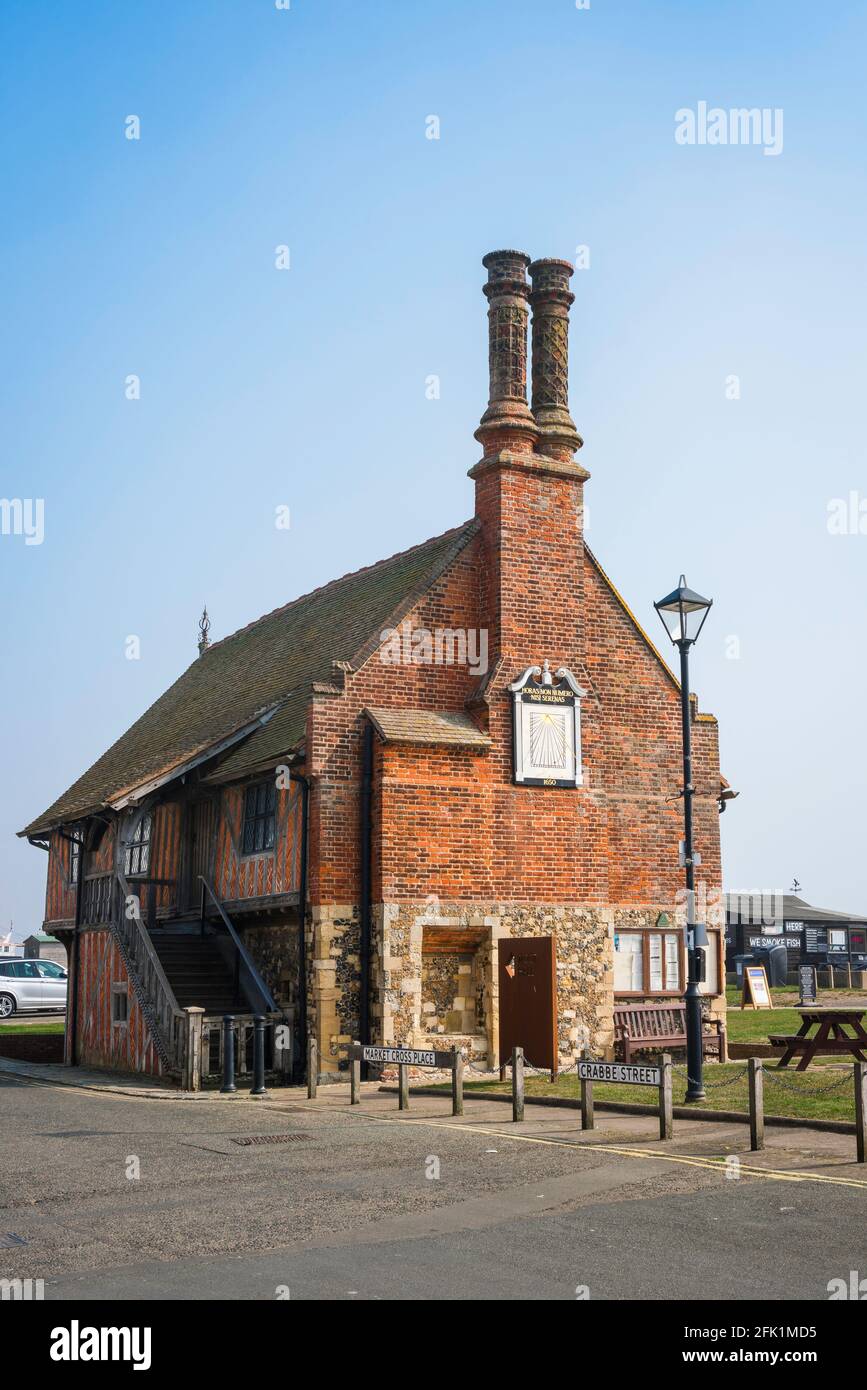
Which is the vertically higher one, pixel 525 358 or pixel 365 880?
pixel 525 358

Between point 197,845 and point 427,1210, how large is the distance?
53.6ft

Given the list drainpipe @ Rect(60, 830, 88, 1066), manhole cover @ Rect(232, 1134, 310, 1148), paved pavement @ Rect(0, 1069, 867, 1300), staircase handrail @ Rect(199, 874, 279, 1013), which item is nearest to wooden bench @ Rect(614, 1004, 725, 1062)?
staircase handrail @ Rect(199, 874, 279, 1013)

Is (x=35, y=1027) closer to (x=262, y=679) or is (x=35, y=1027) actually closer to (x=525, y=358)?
(x=262, y=679)

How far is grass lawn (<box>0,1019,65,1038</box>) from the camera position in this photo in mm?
32031

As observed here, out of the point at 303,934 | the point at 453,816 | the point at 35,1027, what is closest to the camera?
the point at 303,934

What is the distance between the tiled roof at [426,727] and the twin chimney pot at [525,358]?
4.52 meters

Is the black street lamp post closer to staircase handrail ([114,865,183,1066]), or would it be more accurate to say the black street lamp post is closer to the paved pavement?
the paved pavement

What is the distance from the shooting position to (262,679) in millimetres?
27500

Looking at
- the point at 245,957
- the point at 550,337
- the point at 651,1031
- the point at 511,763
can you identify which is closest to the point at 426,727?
the point at 511,763

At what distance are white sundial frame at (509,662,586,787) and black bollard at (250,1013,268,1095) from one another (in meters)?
5.61

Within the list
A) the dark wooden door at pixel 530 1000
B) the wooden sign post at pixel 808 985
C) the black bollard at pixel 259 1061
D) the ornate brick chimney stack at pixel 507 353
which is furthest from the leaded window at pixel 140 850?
the wooden sign post at pixel 808 985

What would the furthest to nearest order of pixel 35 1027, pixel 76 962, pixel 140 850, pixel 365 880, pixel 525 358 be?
1. pixel 35 1027
2. pixel 140 850
3. pixel 76 962
4. pixel 525 358
5. pixel 365 880

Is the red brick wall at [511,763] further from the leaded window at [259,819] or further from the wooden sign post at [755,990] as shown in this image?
the wooden sign post at [755,990]
